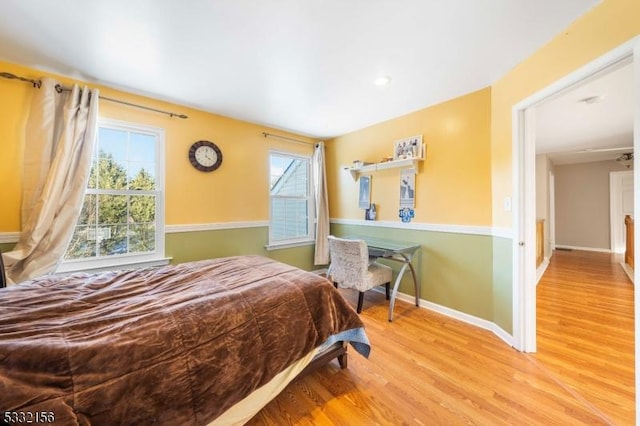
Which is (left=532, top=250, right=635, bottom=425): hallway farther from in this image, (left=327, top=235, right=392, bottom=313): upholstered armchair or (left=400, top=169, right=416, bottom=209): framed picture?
(left=400, top=169, right=416, bottom=209): framed picture

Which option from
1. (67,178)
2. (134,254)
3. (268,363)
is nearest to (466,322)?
(268,363)

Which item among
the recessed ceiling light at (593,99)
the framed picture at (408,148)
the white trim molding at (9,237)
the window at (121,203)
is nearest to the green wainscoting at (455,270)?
the framed picture at (408,148)

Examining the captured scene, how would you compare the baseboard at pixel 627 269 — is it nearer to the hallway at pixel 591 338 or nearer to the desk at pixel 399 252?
the hallway at pixel 591 338

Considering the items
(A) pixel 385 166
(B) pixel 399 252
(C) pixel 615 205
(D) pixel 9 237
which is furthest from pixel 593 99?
(D) pixel 9 237

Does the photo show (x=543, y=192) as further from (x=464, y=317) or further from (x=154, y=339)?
(x=154, y=339)

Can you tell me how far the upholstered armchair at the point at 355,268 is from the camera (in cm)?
255

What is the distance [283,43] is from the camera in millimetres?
1732

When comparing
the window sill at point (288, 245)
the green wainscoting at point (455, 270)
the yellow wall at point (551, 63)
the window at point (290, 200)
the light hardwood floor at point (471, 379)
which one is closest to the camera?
the yellow wall at point (551, 63)

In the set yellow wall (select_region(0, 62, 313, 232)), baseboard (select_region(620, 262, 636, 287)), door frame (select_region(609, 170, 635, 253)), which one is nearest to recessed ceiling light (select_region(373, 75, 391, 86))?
yellow wall (select_region(0, 62, 313, 232))

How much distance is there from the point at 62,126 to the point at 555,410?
4133 millimetres

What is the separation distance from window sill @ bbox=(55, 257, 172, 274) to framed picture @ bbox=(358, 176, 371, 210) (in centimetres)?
254

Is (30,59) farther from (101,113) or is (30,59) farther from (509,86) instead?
(509,86)

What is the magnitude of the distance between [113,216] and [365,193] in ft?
9.75

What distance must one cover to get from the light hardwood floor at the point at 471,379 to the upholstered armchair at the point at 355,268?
39 cm
